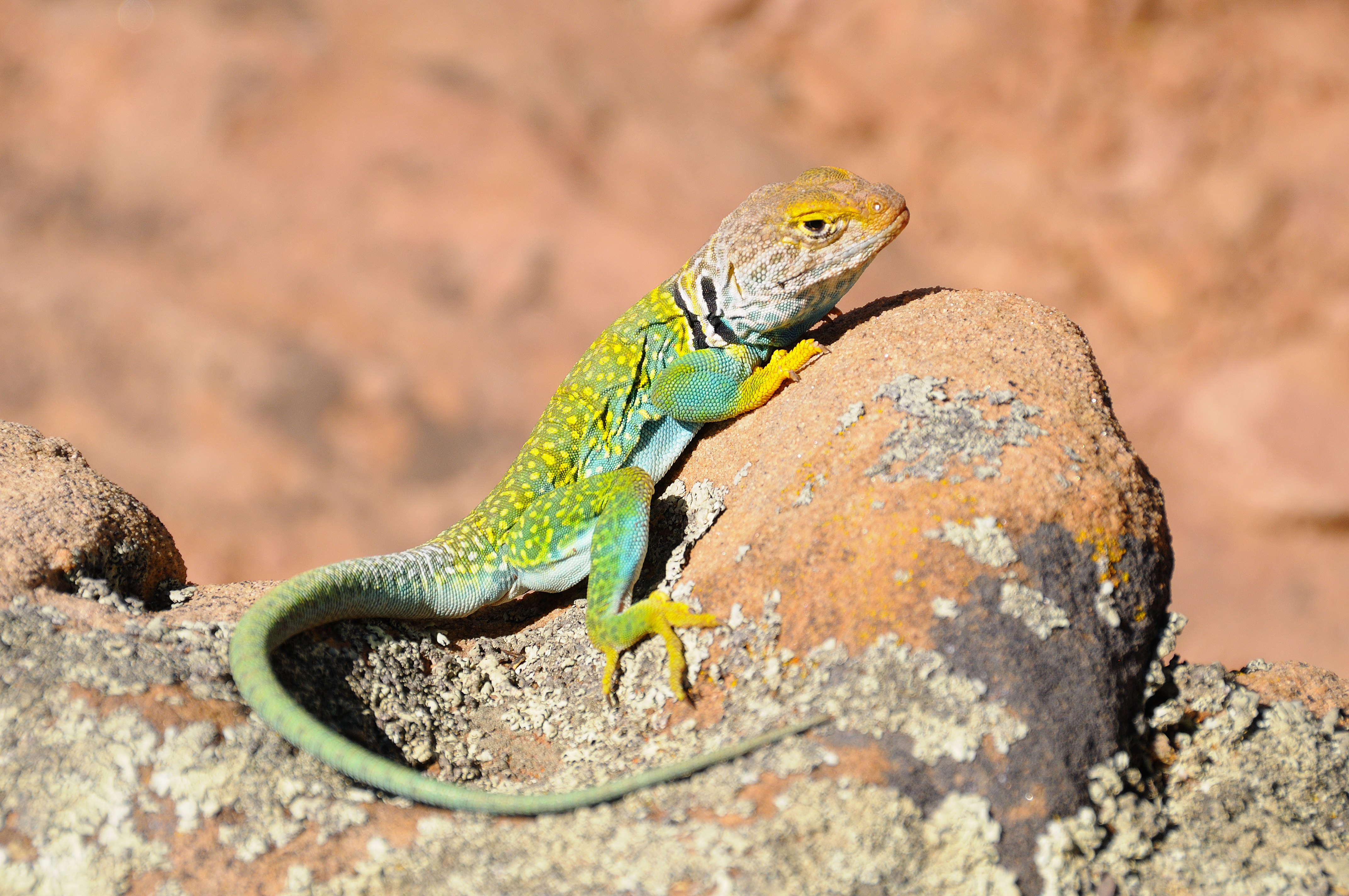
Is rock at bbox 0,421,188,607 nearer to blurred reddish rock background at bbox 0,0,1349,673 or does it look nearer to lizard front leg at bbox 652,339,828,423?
lizard front leg at bbox 652,339,828,423

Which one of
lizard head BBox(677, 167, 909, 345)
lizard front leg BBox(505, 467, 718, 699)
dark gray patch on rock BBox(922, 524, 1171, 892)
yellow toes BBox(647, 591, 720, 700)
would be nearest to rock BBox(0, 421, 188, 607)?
lizard front leg BBox(505, 467, 718, 699)

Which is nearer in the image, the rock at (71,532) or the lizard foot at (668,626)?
the lizard foot at (668,626)

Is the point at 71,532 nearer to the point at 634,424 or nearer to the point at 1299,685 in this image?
the point at 634,424

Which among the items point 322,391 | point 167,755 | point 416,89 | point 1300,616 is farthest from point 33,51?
point 1300,616

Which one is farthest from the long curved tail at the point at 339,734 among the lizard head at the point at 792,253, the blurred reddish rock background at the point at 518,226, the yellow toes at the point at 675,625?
the blurred reddish rock background at the point at 518,226

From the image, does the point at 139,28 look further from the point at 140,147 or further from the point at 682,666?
the point at 682,666

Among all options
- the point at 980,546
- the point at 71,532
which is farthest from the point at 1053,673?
the point at 71,532

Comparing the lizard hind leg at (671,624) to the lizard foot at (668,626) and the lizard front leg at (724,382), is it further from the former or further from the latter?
the lizard front leg at (724,382)
